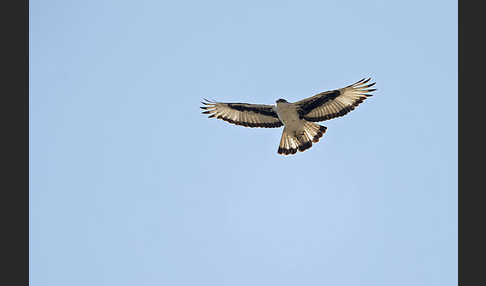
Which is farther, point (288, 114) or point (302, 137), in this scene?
point (302, 137)

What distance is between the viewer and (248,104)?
1938 centimetres

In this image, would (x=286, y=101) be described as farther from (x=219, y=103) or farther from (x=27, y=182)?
(x=27, y=182)

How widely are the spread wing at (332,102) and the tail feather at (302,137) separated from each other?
21 centimetres

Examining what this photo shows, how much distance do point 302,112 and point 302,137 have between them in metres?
0.70

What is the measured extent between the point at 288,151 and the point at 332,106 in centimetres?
162

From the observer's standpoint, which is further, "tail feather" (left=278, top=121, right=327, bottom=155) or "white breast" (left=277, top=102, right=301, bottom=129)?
"tail feather" (left=278, top=121, right=327, bottom=155)

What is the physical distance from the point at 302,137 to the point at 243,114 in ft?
5.78

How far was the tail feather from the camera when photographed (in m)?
19.3

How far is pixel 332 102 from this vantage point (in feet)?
62.7

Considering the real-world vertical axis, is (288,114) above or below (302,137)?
above

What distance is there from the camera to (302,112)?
62.4 feet

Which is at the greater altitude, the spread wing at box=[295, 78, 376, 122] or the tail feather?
the spread wing at box=[295, 78, 376, 122]

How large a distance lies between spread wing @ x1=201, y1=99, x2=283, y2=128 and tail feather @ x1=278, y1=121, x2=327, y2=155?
59cm

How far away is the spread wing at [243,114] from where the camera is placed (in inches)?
772
